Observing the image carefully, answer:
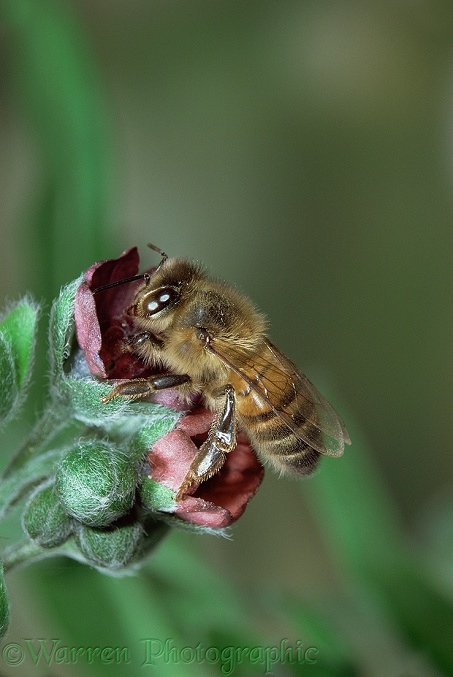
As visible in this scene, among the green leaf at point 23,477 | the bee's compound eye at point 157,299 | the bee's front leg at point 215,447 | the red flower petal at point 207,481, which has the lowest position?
the green leaf at point 23,477

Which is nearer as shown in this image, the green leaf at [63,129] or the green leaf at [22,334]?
the green leaf at [22,334]

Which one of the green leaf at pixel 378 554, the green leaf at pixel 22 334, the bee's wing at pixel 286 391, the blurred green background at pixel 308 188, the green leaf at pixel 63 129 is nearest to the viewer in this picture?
the bee's wing at pixel 286 391

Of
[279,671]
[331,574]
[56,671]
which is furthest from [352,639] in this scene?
[331,574]

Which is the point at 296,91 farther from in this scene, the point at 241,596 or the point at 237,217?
the point at 241,596

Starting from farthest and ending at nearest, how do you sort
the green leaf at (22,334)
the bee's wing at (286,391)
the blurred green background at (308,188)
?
the blurred green background at (308,188) → the green leaf at (22,334) → the bee's wing at (286,391)

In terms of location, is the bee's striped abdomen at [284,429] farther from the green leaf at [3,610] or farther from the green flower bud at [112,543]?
the green leaf at [3,610]

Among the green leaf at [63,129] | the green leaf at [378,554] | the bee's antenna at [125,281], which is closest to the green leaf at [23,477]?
the bee's antenna at [125,281]

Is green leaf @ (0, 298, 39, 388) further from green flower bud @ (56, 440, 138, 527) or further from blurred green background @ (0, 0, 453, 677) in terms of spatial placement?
blurred green background @ (0, 0, 453, 677)
